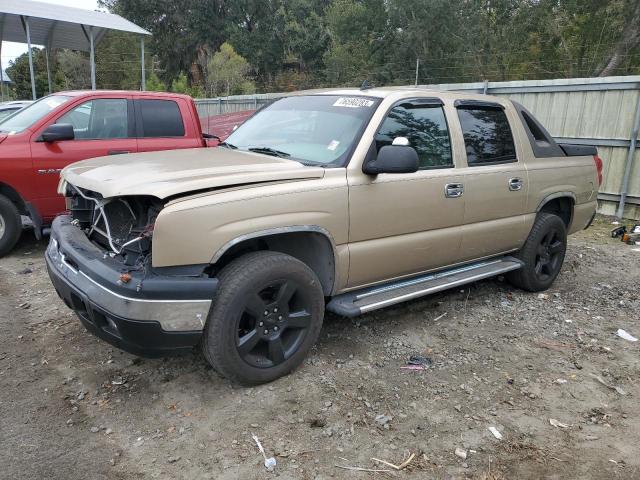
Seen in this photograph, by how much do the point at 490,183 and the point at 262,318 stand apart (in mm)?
2344

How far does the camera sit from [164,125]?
22.2ft

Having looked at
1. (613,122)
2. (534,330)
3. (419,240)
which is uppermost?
(613,122)

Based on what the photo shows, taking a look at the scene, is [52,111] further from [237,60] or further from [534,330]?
[237,60]

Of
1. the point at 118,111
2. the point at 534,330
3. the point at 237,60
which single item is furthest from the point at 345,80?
the point at 534,330

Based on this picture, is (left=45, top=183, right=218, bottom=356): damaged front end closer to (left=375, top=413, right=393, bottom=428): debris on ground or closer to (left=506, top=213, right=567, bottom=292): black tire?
(left=375, top=413, right=393, bottom=428): debris on ground

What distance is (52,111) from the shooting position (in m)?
6.09

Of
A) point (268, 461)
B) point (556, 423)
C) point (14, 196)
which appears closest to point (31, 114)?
point (14, 196)

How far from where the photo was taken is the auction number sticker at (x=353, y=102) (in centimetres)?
398

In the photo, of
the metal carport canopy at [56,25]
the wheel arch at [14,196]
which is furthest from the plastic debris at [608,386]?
the metal carport canopy at [56,25]

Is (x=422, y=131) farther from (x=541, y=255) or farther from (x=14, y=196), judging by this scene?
(x=14, y=196)

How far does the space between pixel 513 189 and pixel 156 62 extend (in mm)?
48184

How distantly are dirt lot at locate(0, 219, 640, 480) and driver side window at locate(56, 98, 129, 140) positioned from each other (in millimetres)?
2288

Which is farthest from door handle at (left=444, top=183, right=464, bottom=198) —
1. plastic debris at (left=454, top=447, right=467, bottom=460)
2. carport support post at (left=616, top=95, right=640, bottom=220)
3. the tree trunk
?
the tree trunk

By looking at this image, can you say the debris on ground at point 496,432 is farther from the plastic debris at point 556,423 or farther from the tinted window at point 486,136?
the tinted window at point 486,136
